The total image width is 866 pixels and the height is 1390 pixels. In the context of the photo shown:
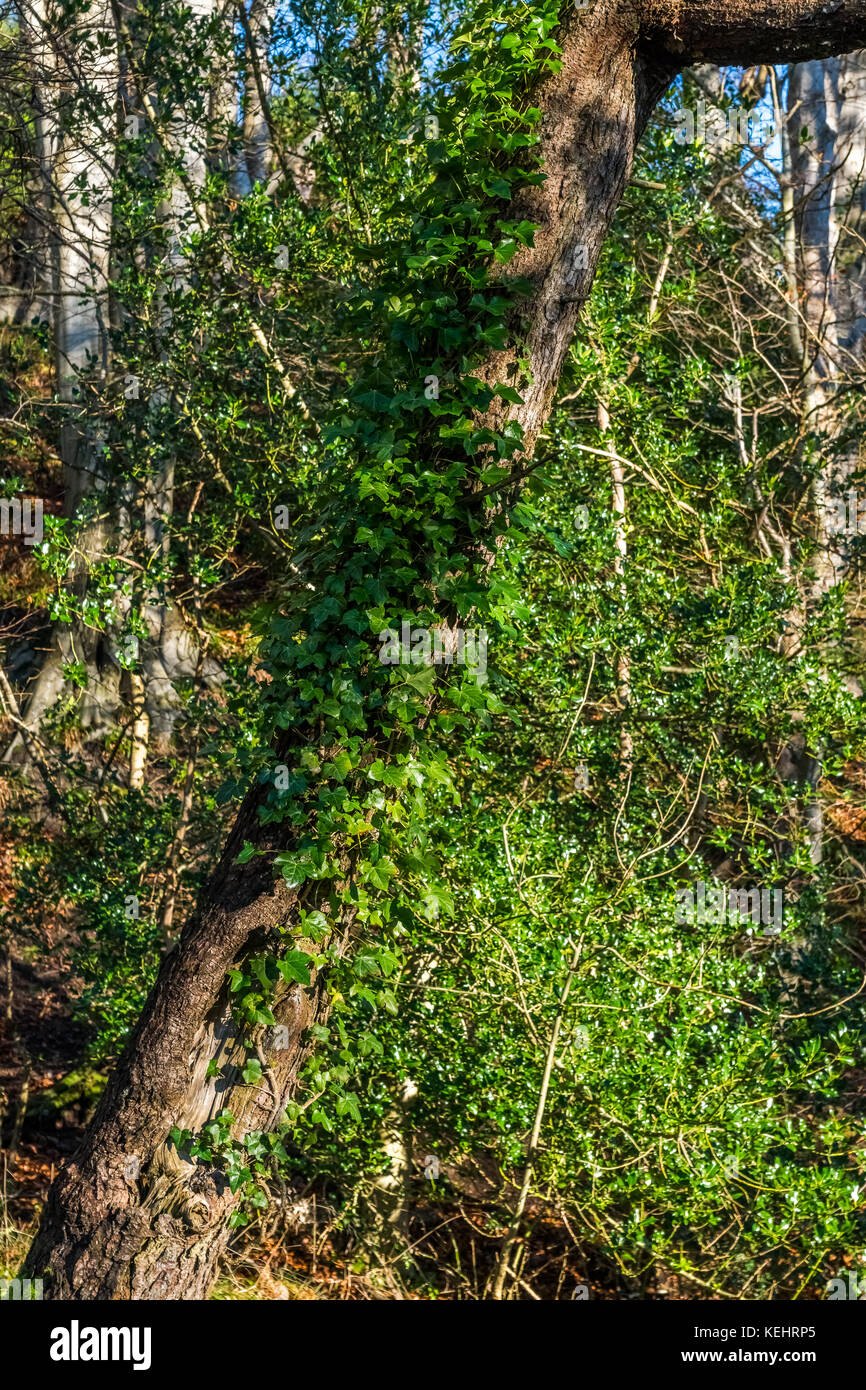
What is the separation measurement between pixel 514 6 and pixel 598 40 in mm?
379

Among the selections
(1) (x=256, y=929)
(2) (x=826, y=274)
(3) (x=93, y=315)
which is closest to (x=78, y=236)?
(3) (x=93, y=315)

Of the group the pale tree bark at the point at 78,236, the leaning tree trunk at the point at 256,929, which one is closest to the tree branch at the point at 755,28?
the leaning tree trunk at the point at 256,929

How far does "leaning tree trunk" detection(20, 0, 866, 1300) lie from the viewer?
10.9 ft

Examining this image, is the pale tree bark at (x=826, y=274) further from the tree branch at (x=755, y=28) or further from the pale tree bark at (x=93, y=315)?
the pale tree bark at (x=93, y=315)

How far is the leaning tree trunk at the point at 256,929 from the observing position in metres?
3.32

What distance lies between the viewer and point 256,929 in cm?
335

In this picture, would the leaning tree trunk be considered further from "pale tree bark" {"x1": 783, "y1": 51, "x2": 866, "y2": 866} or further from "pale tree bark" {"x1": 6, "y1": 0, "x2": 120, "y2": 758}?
"pale tree bark" {"x1": 783, "y1": 51, "x2": 866, "y2": 866}

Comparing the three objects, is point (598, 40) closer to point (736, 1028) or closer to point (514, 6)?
point (514, 6)

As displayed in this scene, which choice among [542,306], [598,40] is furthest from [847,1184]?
[598,40]

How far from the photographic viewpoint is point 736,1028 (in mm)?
4945

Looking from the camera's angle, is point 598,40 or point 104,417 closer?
point 598,40

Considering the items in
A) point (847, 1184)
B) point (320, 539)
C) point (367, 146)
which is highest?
point (367, 146)

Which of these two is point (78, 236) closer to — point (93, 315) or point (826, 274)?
point (93, 315)

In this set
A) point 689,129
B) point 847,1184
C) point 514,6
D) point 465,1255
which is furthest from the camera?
point 689,129
